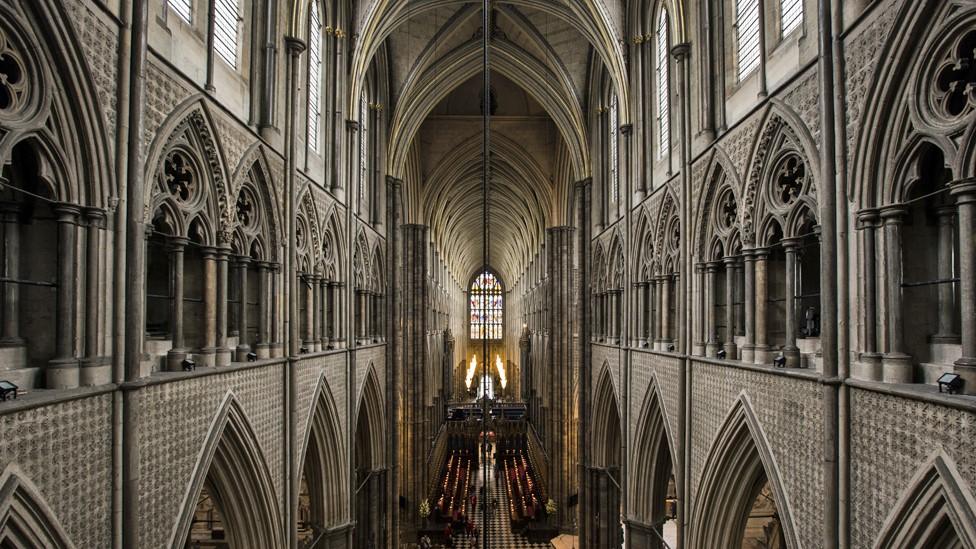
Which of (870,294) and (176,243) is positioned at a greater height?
(176,243)

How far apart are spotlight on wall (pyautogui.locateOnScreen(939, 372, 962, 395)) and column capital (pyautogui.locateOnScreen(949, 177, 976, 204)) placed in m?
1.54

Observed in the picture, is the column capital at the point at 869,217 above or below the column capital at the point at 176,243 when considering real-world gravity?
above

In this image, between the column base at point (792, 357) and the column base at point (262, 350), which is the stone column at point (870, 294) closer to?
the column base at point (792, 357)

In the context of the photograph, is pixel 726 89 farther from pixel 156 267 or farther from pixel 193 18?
pixel 156 267

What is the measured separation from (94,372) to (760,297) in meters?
8.93

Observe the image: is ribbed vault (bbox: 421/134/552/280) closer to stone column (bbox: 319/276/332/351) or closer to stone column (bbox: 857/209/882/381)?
stone column (bbox: 319/276/332/351)

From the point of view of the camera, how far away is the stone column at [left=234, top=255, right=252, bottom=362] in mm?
10250

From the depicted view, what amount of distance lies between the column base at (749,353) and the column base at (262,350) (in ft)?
26.6

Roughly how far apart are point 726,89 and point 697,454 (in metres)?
6.77

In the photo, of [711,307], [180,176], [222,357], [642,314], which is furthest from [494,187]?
[180,176]

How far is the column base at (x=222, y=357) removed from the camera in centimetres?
934

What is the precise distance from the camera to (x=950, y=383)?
17.9ft

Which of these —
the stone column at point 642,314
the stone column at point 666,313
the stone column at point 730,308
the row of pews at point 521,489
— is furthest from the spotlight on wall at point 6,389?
the row of pews at point 521,489

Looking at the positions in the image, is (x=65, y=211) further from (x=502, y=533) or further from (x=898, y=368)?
(x=502, y=533)
